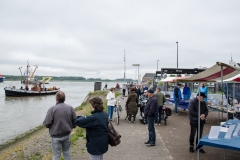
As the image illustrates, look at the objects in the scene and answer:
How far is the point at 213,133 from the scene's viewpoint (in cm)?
457

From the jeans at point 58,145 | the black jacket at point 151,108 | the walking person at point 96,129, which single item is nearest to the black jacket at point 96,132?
the walking person at point 96,129

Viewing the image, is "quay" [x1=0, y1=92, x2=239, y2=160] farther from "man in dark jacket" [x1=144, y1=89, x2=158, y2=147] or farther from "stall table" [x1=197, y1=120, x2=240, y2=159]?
"stall table" [x1=197, y1=120, x2=240, y2=159]

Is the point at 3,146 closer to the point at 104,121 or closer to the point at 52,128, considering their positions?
the point at 52,128

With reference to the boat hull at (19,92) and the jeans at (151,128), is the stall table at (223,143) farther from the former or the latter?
the boat hull at (19,92)

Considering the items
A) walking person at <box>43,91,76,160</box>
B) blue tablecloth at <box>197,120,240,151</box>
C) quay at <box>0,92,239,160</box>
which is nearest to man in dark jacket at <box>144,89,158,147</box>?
quay at <box>0,92,239,160</box>

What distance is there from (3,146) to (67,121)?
7.91 m

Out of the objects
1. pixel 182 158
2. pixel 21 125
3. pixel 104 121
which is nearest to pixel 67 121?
pixel 104 121

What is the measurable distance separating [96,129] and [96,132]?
5cm

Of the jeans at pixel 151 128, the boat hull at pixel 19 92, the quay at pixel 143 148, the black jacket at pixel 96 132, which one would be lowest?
the boat hull at pixel 19 92

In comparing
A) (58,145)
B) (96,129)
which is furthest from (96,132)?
(58,145)

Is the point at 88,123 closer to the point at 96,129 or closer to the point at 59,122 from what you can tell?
the point at 96,129

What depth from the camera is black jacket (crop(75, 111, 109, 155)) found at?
11.5 ft

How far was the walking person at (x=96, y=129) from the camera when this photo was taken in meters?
3.50

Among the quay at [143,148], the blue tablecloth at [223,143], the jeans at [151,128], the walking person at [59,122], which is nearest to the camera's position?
the blue tablecloth at [223,143]
